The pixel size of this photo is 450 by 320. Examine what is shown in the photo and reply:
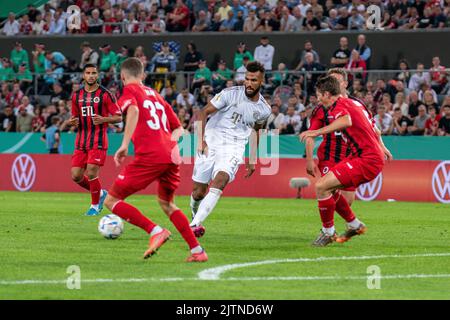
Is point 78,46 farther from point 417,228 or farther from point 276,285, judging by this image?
point 276,285

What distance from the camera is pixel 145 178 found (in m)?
11.2

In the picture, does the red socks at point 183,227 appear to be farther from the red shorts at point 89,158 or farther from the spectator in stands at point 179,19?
the spectator in stands at point 179,19

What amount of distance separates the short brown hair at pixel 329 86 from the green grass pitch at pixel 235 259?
2010mm

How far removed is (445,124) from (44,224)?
478 inches

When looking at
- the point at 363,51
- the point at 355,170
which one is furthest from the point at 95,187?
the point at 363,51

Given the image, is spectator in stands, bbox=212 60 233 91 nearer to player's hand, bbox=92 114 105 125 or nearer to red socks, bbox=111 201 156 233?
player's hand, bbox=92 114 105 125

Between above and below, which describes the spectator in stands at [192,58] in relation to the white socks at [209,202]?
below

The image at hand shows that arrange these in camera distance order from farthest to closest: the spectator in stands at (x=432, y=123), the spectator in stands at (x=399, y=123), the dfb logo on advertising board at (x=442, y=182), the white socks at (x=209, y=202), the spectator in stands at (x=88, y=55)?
the spectator in stands at (x=88, y=55) → the spectator in stands at (x=399, y=123) → the spectator in stands at (x=432, y=123) → the dfb logo on advertising board at (x=442, y=182) → the white socks at (x=209, y=202)

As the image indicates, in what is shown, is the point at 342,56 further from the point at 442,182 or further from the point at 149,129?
the point at 149,129

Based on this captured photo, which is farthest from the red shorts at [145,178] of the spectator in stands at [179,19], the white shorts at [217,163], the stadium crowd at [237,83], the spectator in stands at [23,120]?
the spectator in stands at [179,19]

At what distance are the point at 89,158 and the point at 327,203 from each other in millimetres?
6040

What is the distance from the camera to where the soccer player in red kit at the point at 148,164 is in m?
11.1

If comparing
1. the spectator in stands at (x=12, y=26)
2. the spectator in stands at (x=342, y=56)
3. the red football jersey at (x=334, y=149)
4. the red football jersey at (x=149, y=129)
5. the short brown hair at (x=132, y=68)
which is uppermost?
the short brown hair at (x=132, y=68)
